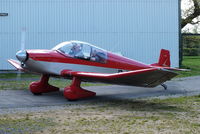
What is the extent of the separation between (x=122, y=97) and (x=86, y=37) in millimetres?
12343

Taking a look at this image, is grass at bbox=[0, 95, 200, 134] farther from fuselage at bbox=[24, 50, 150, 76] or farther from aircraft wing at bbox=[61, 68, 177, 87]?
fuselage at bbox=[24, 50, 150, 76]

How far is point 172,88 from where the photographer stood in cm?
1376

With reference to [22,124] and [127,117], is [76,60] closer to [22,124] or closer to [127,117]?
[127,117]

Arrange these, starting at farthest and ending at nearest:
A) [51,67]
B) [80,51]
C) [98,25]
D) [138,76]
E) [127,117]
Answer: [98,25]
[80,51]
[51,67]
[138,76]
[127,117]

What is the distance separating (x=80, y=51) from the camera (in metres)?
11.5

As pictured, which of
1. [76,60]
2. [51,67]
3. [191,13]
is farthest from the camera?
[191,13]

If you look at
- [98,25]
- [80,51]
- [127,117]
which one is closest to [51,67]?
[80,51]

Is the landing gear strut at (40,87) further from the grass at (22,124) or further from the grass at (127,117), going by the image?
the grass at (22,124)

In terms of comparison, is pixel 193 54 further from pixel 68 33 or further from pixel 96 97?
pixel 96 97

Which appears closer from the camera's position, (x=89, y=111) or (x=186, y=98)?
(x=89, y=111)

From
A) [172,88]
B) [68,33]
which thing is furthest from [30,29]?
[172,88]

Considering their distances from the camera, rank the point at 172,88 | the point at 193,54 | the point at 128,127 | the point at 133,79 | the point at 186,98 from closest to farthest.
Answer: the point at 128,127, the point at 133,79, the point at 186,98, the point at 172,88, the point at 193,54

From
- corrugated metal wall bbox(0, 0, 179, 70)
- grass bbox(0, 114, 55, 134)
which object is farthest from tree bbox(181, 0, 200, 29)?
grass bbox(0, 114, 55, 134)

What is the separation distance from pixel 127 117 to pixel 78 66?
4.23 m
